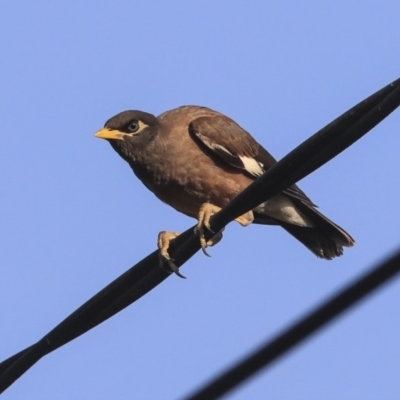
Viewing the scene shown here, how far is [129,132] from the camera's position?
6.21 metres

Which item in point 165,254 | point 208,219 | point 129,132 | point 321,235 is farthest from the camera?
point 321,235

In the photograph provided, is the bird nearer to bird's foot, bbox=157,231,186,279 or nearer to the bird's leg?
the bird's leg

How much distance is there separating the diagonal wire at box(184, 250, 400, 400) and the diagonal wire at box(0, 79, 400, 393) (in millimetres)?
828

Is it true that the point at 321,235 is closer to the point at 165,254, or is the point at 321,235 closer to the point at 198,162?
the point at 198,162

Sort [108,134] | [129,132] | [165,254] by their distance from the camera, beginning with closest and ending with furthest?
[165,254] → [108,134] → [129,132]

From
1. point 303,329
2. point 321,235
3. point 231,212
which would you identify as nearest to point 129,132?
point 321,235

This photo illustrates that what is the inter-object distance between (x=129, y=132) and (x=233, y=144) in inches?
32.4

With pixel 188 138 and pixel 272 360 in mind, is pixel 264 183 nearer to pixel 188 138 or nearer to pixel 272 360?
pixel 272 360

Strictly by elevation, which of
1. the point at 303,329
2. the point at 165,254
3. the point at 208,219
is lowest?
the point at 303,329

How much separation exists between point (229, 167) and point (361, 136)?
3.58 m

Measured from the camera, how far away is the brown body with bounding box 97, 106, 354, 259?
6.04m

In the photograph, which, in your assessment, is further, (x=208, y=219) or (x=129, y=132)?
(x=129, y=132)

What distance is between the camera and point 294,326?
188 cm

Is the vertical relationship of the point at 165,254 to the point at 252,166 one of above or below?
below
